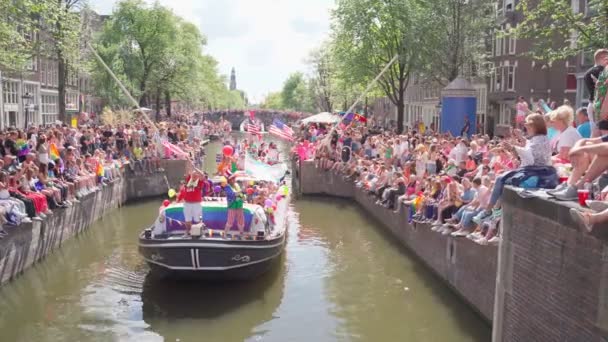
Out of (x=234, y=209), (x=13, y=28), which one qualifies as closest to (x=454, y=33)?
(x=13, y=28)

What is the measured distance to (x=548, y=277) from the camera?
7.02m

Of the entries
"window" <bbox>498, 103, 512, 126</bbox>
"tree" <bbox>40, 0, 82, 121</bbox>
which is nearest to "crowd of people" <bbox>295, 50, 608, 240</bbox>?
"tree" <bbox>40, 0, 82, 121</bbox>

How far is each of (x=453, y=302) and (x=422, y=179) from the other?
4.78m

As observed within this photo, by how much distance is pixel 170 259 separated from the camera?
12.9 m

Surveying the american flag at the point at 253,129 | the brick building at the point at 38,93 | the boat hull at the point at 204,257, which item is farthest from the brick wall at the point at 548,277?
the brick building at the point at 38,93

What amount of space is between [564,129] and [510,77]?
30869mm

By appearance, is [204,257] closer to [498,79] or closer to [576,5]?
[576,5]

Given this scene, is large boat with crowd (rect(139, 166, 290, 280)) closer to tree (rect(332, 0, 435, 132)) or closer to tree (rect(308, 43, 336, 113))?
tree (rect(332, 0, 435, 132))

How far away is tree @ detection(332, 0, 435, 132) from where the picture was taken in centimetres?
3462

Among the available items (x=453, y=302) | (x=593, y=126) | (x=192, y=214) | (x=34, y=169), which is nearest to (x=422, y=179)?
(x=453, y=302)

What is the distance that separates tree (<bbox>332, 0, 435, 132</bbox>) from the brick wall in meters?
26.8

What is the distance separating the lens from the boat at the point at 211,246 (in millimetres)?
12758

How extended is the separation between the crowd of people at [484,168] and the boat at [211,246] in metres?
3.72

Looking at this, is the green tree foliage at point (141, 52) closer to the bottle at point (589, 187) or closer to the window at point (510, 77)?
the window at point (510, 77)
